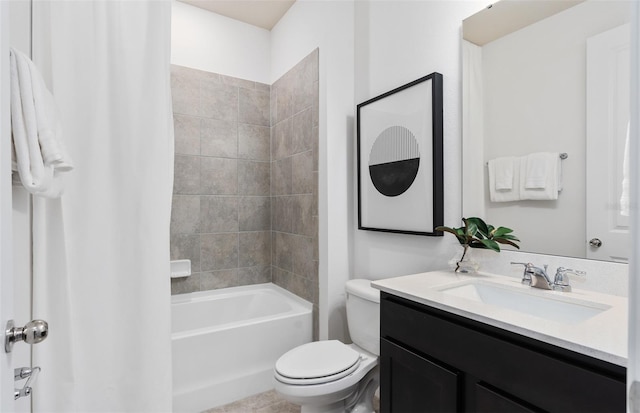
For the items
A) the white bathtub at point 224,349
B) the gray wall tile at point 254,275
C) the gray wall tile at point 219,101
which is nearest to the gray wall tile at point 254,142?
the gray wall tile at point 219,101

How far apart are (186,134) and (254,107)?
64 centimetres

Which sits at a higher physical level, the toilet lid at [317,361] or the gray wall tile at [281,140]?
the gray wall tile at [281,140]

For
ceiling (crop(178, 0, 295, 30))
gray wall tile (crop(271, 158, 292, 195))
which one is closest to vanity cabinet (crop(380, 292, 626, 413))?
gray wall tile (crop(271, 158, 292, 195))

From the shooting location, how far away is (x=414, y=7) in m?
1.83

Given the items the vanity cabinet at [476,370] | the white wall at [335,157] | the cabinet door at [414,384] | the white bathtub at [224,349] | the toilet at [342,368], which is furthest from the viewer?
the white wall at [335,157]

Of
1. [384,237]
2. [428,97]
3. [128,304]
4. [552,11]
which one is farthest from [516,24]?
[128,304]

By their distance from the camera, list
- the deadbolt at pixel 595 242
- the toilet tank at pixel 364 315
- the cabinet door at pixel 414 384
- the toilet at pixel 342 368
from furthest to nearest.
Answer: the toilet tank at pixel 364 315, the toilet at pixel 342 368, the deadbolt at pixel 595 242, the cabinet door at pixel 414 384

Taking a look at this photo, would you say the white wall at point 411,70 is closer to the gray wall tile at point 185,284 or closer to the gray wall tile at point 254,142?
the gray wall tile at point 254,142

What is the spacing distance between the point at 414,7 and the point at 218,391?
8.20ft

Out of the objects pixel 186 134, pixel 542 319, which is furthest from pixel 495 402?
pixel 186 134

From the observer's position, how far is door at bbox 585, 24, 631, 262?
43.8 inches

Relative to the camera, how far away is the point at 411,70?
1849 mm

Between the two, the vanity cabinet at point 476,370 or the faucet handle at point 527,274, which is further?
the faucet handle at point 527,274

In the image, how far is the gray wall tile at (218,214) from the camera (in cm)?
271
